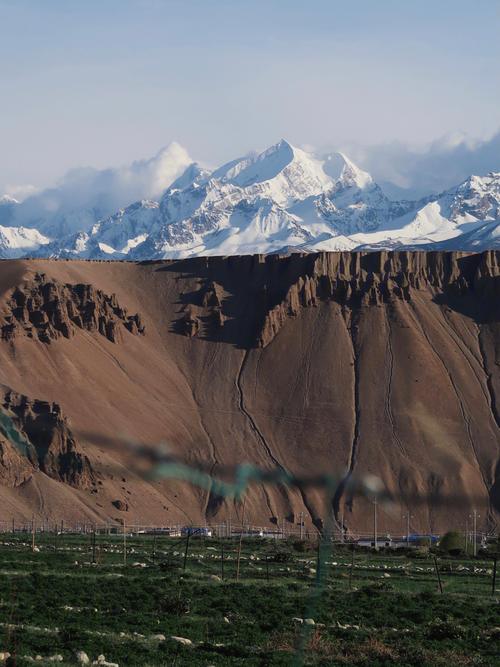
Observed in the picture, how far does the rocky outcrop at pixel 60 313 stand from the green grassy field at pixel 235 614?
105 meters

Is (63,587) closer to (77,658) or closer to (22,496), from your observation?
(77,658)

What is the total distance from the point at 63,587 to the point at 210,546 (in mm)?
56869

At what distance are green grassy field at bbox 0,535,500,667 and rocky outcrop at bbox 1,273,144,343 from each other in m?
105

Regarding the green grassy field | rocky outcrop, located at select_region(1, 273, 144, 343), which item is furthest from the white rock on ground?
rocky outcrop, located at select_region(1, 273, 144, 343)

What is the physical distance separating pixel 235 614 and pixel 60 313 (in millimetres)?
142879

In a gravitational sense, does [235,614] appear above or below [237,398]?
below

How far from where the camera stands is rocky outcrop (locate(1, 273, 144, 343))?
588 feet

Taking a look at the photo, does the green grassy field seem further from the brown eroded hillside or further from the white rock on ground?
the brown eroded hillside

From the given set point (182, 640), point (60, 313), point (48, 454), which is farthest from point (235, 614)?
point (60, 313)

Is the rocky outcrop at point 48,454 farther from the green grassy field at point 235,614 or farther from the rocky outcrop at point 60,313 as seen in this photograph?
the green grassy field at point 235,614

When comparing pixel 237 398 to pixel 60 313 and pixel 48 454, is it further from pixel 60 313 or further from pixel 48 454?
pixel 48 454

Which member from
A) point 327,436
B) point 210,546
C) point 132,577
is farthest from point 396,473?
point 132,577

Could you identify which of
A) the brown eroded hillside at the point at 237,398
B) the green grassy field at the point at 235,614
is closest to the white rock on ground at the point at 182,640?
the green grassy field at the point at 235,614

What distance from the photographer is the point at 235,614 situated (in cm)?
4319
